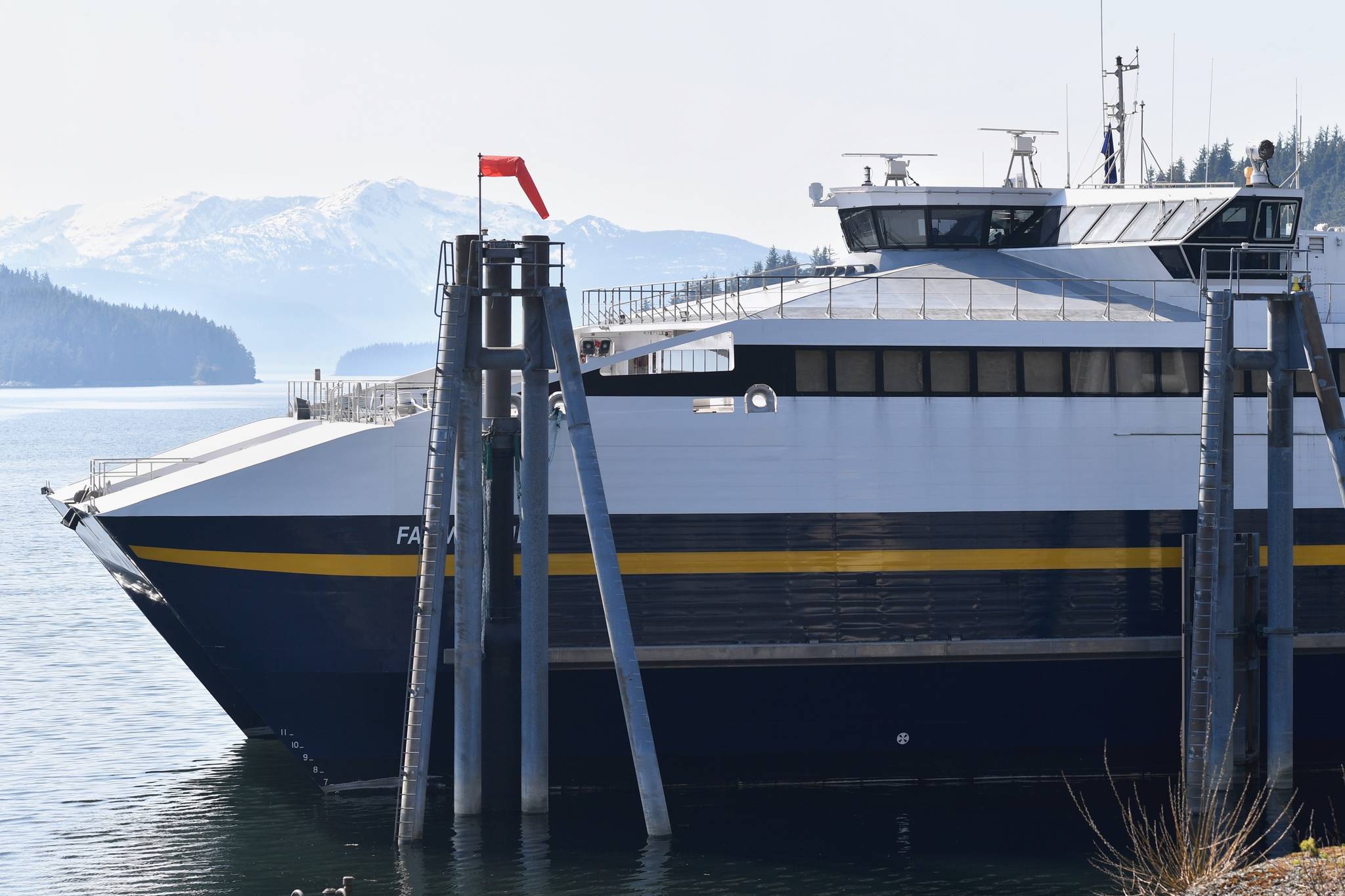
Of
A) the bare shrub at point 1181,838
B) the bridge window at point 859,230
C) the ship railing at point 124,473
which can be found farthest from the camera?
the bridge window at point 859,230

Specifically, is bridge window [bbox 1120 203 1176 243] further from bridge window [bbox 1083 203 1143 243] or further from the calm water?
the calm water

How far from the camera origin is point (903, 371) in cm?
2283

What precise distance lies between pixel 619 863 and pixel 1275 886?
8034mm

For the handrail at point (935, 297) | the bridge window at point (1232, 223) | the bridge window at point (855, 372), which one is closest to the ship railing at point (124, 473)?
the handrail at point (935, 297)

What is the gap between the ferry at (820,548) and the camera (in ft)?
70.9

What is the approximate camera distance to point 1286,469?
21.8 metres

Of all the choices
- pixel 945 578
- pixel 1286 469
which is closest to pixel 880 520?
pixel 945 578

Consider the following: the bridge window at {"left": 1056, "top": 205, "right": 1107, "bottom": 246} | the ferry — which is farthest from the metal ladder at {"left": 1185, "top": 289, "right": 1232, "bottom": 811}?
the bridge window at {"left": 1056, "top": 205, "right": 1107, "bottom": 246}

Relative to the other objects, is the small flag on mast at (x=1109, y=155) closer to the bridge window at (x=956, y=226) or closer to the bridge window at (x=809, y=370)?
the bridge window at (x=956, y=226)

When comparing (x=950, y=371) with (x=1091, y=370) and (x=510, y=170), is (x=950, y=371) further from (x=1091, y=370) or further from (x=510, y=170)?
(x=510, y=170)

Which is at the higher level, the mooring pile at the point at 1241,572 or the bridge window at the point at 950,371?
the bridge window at the point at 950,371

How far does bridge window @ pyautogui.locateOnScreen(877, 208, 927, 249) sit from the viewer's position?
26.6 meters

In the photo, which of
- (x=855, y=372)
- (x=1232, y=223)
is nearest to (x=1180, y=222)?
(x=1232, y=223)

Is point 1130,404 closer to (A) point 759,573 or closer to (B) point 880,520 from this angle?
(B) point 880,520
